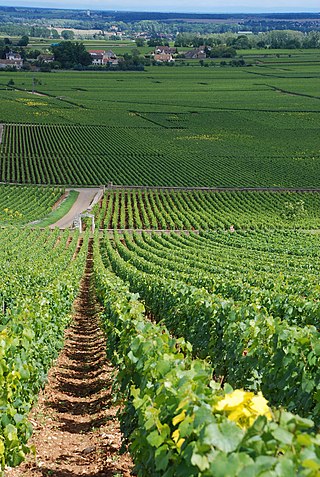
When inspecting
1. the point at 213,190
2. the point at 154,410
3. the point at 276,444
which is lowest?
the point at 213,190

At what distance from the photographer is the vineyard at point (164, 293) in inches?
221

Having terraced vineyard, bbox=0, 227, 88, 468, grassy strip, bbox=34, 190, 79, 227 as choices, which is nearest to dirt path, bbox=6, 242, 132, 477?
terraced vineyard, bbox=0, 227, 88, 468

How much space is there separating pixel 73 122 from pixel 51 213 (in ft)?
208

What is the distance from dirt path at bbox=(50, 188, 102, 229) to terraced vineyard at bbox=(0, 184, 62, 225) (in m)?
2.02

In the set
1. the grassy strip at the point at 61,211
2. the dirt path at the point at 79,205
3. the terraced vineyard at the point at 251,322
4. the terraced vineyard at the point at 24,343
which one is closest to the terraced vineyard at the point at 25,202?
the grassy strip at the point at 61,211

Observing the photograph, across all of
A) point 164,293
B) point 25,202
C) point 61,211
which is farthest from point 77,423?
point 25,202

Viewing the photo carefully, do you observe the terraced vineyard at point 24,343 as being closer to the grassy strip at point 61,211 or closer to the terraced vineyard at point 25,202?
the grassy strip at point 61,211

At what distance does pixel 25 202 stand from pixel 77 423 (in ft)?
195

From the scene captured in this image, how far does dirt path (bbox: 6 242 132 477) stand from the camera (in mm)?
8836

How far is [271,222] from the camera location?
6044cm

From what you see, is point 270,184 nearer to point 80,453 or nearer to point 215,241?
point 215,241

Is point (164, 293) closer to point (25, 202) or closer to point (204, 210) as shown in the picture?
point (204, 210)

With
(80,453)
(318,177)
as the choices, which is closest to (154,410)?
(80,453)

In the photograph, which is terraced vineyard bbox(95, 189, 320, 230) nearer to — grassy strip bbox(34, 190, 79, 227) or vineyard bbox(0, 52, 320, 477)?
vineyard bbox(0, 52, 320, 477)
